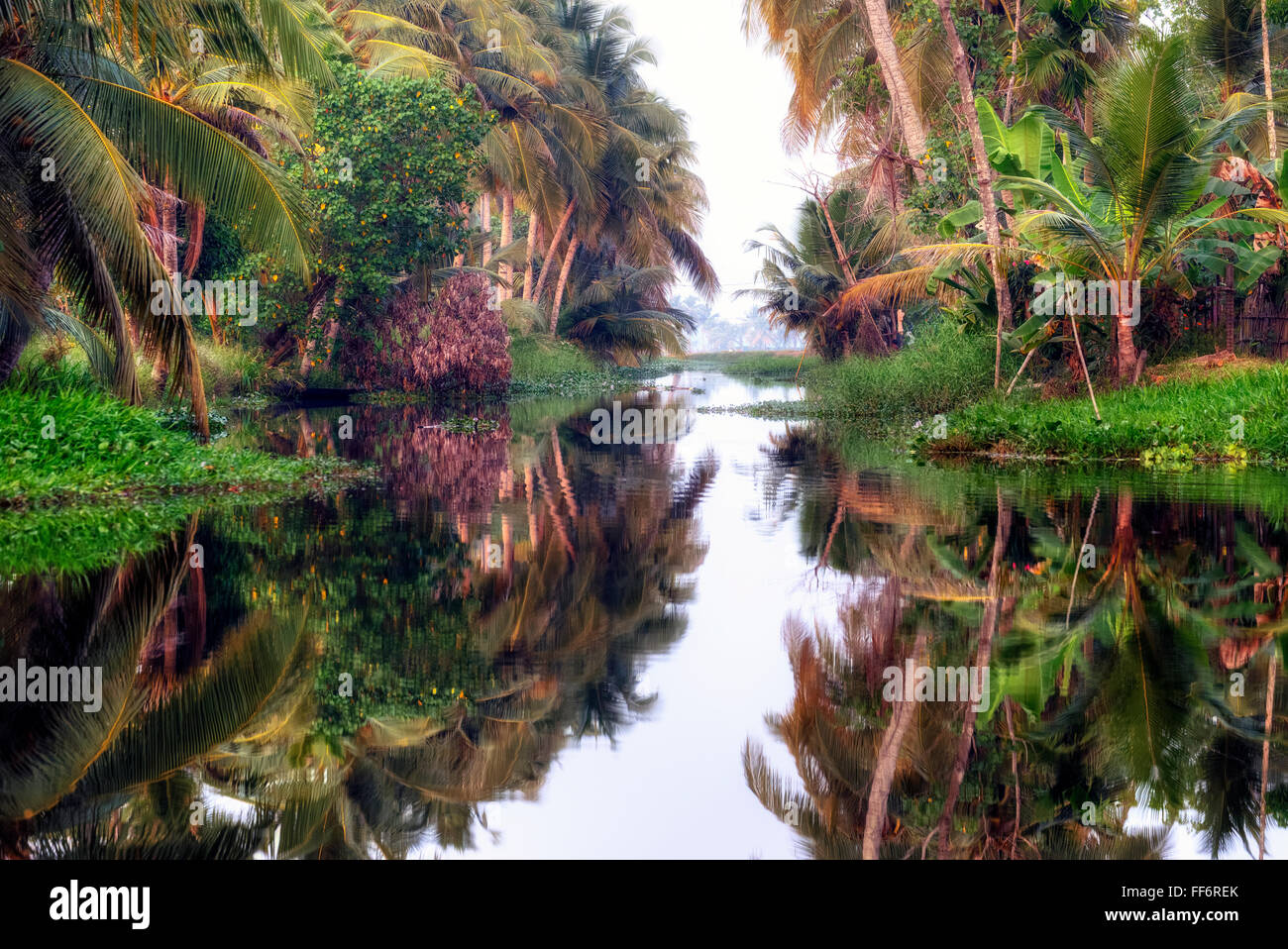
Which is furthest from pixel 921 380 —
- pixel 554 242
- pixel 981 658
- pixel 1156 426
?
pixel 554 242

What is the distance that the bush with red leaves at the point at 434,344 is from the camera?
32.8 meters

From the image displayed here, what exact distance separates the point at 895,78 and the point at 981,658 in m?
18.1

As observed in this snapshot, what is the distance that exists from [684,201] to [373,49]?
57.0 feet

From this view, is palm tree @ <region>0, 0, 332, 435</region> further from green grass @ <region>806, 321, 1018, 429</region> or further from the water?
green grass @ <region>806, 321, 1018, 429</region>

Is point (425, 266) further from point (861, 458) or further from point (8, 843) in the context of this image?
point (8, 843)

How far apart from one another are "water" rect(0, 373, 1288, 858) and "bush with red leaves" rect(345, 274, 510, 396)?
22.0m

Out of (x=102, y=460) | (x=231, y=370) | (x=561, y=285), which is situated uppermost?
(x=561, y=285)

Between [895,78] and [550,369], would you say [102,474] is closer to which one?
[895,78]

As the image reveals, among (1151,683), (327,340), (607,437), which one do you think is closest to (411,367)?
(327,340)

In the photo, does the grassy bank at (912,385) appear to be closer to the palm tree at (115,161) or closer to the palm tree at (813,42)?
the palm tree at (813,42)

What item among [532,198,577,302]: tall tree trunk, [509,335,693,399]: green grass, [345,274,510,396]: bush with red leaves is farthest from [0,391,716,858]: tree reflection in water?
[532,198,577,302]: tall tree trunk

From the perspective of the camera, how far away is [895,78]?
72.1 feet

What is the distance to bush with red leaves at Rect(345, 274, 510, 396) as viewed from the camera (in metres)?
32.8

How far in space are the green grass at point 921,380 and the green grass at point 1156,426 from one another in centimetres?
347
